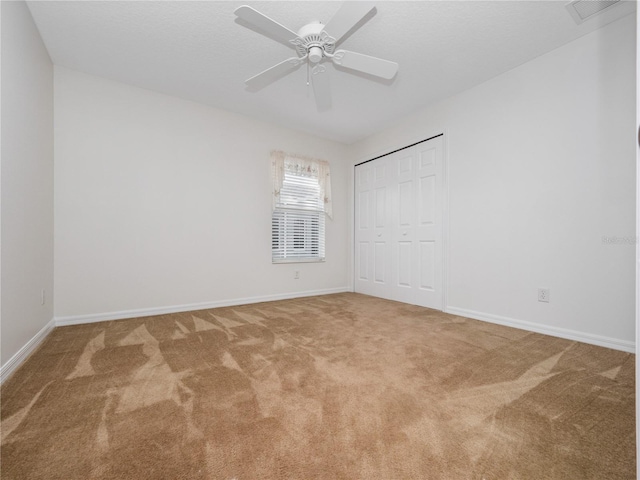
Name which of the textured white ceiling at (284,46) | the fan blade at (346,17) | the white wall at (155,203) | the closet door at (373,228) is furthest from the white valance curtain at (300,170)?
the fan blade at (346,17)

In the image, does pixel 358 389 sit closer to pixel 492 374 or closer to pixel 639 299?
pixel 492 374

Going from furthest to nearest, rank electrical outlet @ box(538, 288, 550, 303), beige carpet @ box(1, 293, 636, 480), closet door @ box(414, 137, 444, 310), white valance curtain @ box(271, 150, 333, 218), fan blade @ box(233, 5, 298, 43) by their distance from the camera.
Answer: white valance curtain @ box(271, 150, 333, 218) → closet door @ box(414, 137, 444, 310) → electrical outlet @ box(538, 288, 550, 303) → fan blade @ box(233, 5, 298, 43) → beige carpet @ box(1, 293, 636, 480)

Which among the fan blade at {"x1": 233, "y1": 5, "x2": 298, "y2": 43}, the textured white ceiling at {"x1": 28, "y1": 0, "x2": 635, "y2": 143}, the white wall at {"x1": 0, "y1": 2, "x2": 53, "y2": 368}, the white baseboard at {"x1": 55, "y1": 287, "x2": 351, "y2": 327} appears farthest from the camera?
the white baseboard at {"x1": 55, "y1": 287, "x2": 351, "y2": 327}

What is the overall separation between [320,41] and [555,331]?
3.06 m

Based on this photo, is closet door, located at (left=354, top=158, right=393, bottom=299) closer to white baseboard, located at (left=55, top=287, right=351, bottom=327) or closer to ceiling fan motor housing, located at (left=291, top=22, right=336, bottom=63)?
white baseboard, located at (left=55, top=287, right=351, bottom=327)

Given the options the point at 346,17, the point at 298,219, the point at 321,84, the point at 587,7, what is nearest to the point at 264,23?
the point at 346,17

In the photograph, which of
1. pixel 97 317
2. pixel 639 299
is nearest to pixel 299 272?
pixel 97 317

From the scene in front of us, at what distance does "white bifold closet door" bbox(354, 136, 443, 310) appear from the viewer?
347 centimetres

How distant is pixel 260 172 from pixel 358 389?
127 inches

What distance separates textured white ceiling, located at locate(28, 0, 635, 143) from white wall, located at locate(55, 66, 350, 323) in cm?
33

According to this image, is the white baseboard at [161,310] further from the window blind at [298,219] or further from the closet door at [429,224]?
the closet door at [429,224]

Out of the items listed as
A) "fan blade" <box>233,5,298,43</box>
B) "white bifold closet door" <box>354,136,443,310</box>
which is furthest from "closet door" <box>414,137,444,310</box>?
"fan blade" <box>233,5,298,43</box>

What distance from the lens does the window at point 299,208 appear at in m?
4.11

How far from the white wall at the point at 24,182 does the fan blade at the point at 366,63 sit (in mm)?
2184
